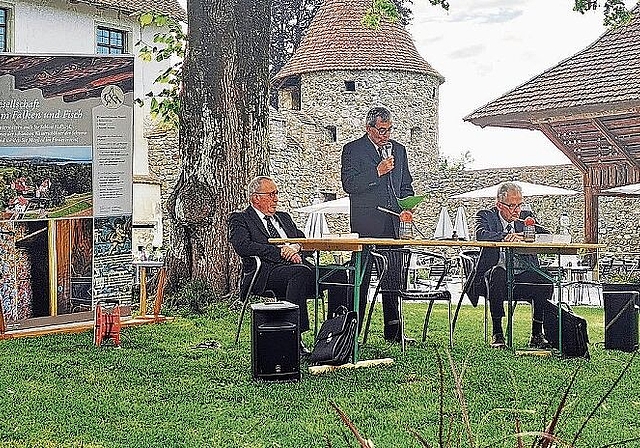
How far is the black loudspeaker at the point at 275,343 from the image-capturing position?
561 centimetres

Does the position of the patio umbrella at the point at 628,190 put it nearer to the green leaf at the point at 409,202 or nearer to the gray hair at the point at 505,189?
the gray hair at the point at 505,189

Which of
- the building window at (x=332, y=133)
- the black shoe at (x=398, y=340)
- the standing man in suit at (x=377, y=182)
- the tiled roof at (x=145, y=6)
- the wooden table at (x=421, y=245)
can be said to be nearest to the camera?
the wooden table at (x=421, y=245)

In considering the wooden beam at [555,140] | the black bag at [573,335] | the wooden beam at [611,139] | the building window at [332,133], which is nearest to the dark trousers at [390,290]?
the black bag at [573,335]

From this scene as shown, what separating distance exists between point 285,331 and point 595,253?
36.0 ft

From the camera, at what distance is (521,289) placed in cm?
729

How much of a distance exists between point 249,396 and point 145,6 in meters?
21.6

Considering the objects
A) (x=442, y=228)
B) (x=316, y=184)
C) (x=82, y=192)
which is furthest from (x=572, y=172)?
(x=82, y=192)

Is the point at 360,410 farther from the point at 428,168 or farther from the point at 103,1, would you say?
the point at 428,168

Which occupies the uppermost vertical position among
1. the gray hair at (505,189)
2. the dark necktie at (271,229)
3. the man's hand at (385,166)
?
the man's hand at (385,166)

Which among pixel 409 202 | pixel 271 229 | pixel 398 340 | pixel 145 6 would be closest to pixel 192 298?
pixel 271 229

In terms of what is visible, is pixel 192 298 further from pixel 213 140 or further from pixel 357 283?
pixel 357 283

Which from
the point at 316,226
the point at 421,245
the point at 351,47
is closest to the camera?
the point at 421,245

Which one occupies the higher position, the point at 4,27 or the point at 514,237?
the point at 4,27

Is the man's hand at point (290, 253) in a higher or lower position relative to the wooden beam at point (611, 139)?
lower
